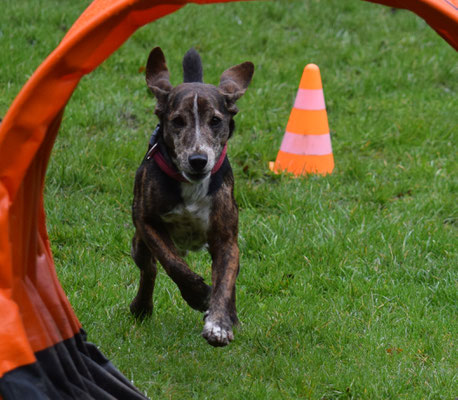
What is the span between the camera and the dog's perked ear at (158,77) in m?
4.54

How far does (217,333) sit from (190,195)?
2.80 feet

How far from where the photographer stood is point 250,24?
10117 millimetres

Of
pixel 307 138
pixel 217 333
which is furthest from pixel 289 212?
pixel 217 333

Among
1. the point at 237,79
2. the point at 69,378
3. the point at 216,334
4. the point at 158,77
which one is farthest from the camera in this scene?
the point at 237,79

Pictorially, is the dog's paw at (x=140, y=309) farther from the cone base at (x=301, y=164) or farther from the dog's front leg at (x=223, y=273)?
the cone base at (x=301, y=164)

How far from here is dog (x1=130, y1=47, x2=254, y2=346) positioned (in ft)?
13.7

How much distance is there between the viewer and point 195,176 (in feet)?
13.8

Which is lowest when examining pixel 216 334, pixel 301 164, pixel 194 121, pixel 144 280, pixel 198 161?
pixel 301 164

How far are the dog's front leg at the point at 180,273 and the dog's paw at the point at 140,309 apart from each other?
0.49 metres

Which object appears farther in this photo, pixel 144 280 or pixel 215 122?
pixel 144 280

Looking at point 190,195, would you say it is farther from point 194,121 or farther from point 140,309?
point 140,309

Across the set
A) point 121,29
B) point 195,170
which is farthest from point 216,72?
point 121,29

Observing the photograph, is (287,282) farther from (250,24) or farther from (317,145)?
(250,24)

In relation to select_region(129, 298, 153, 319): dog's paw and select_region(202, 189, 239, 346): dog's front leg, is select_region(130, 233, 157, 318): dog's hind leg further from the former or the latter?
select_region(202, 189, 239, 346): dog's front leg
